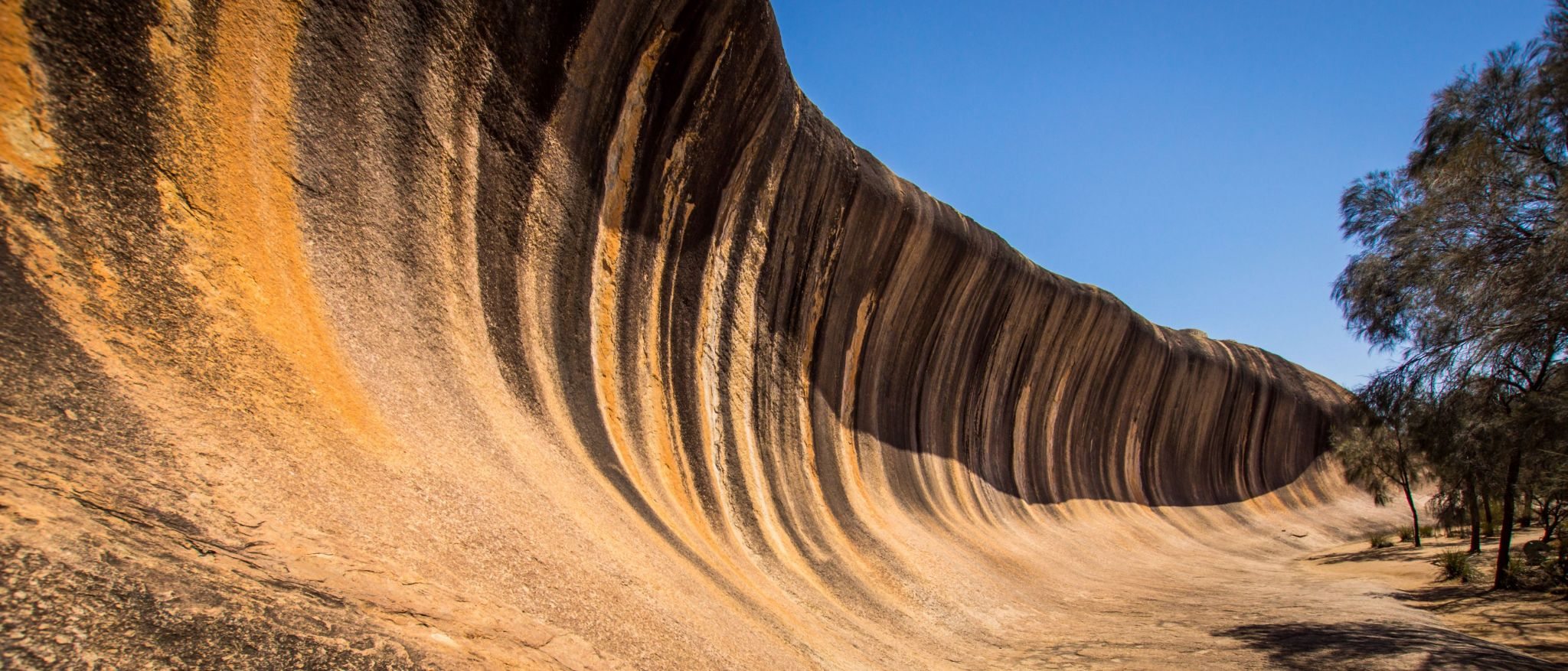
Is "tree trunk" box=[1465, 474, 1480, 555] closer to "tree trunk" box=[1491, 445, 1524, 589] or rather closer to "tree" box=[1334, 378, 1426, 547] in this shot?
"tree trunk" box=[1491, 445, 1524, 589]

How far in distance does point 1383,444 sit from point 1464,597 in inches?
339

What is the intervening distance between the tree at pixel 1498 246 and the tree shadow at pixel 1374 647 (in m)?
2.15

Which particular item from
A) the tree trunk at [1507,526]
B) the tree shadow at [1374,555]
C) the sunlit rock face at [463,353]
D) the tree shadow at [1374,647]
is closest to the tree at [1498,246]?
the tree trunk at [1507,526]

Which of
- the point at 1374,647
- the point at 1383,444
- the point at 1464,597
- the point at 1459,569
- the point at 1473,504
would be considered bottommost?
the point at 1374,647

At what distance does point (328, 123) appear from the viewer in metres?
4.03

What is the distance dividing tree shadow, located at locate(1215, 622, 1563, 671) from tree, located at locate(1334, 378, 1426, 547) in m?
2.96

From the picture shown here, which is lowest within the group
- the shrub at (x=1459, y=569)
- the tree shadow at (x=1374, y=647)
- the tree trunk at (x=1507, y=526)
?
the tree shadow at (x=1374, y=647)

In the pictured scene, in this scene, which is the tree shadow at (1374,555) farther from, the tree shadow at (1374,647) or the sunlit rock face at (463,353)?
the tree shadow at (1374,647)

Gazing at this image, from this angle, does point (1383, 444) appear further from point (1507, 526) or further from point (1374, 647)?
point (1374, 647)

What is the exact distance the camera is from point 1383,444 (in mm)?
16609

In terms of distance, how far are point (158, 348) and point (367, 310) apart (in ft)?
3.72

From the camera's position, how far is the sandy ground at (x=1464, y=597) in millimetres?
6965

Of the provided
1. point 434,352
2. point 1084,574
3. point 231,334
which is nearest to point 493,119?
point 434,352

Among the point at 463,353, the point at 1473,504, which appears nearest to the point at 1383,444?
the point at 1473,504
